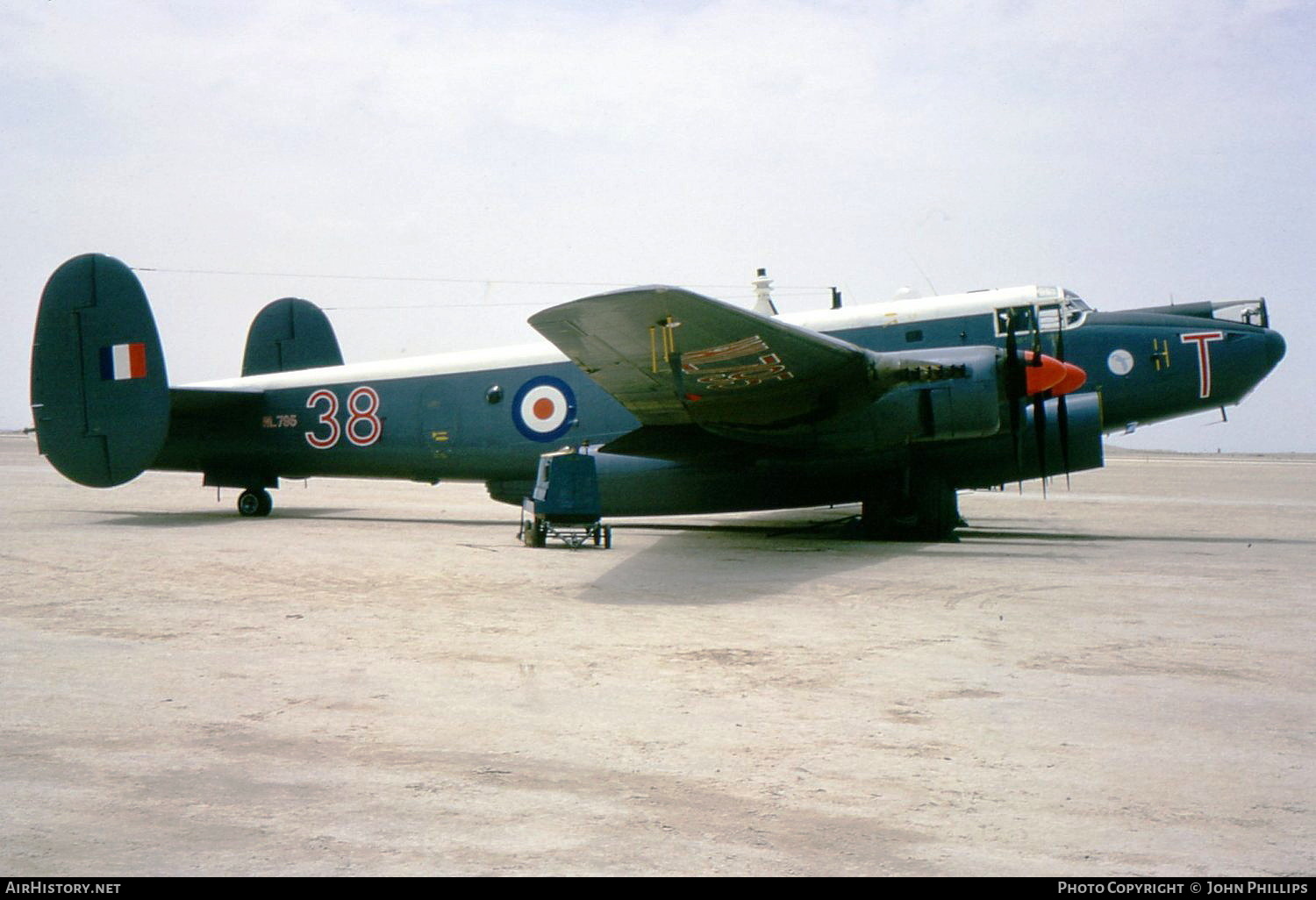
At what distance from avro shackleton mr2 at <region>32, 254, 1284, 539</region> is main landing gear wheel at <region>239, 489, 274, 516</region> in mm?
48

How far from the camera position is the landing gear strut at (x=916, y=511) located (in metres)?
13.0

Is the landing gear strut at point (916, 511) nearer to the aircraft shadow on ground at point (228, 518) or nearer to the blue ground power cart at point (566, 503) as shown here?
the blue ground power cart at point (566, 503)

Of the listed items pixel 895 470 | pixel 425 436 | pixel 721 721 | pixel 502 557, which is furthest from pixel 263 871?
pixel 425 436

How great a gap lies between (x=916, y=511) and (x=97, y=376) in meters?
12.8

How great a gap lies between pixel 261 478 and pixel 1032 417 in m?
12.5

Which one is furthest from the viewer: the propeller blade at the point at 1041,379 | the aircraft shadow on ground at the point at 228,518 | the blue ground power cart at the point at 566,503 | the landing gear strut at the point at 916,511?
the aircraft shadow on ground at the point at 228,518

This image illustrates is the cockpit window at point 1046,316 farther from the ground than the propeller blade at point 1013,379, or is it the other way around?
the cockpit window at point 1046,316

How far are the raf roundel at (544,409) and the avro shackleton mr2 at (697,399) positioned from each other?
31 millimetres

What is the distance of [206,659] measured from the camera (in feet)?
19.4

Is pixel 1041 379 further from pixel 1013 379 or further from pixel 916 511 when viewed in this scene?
pixel 916 511

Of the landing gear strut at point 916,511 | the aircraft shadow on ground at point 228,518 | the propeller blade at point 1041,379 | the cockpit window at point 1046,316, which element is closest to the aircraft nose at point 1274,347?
the cockpit window at point 1046,316

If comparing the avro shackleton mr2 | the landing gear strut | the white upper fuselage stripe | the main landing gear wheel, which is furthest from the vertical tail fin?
the landing gear strut

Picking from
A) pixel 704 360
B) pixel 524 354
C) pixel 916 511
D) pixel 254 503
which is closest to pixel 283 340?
pixel 254 503

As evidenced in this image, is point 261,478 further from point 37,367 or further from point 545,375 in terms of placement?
point 545,375
